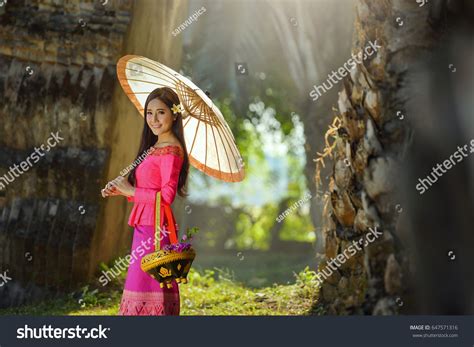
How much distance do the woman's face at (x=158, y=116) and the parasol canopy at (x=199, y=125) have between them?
207mm

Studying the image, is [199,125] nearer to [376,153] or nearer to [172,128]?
[172,128]

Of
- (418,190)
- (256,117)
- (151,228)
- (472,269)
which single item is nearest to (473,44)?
(418,190)

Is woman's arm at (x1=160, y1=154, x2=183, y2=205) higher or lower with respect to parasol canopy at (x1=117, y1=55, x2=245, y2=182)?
lower

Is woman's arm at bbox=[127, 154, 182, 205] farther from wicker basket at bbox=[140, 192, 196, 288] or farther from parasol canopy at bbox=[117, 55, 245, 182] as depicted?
parasol canopy at bbox=[117, 55, 245, 182]

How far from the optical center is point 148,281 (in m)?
5.20

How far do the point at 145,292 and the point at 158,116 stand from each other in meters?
1.22

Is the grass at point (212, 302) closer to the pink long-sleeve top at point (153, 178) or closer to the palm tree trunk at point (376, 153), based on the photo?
the palm tree trunk at point (376, 153)

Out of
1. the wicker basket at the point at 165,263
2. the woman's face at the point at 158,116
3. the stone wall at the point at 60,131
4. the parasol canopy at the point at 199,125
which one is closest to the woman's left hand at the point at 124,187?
the wicker basket at the point at 165,263

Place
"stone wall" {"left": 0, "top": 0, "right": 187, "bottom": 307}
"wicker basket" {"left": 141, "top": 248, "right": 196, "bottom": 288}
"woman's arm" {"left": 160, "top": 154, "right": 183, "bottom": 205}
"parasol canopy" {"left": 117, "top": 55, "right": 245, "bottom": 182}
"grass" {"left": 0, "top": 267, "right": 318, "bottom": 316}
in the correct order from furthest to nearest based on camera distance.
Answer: "stone wall" {"left": 0, "top": 0, "right": 187, "bottom": 307}
"grass" {"left": 0, "top": 267, "right": 318, "bottom": 316}
"parasol canopy" {"left": 117, "top": 55, "right": 245, "bottom": 182}
"woman's arm" {"left": 160, "top": 154, "right": 183, "bottom": 205}
"wicker basket" {"left": 141, "top": 248, "right": 196, "bottom": 288}

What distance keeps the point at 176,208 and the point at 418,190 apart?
4259 millimetres

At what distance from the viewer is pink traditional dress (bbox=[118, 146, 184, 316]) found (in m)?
5.16

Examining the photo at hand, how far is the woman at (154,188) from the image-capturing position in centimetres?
516

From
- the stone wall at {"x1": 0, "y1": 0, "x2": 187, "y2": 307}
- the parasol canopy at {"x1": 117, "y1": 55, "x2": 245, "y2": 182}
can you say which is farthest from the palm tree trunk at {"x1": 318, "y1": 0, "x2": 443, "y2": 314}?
the stone wall at {"x1": 0, "y1": 0, "x2": 187, "y2": 307}

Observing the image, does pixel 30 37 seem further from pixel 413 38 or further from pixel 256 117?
pixel 256 117
